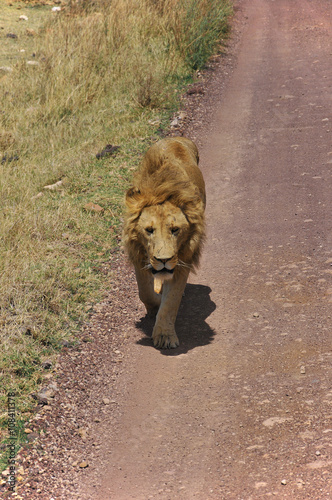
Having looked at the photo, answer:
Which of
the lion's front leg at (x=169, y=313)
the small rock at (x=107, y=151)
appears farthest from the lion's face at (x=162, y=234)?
the small rock at (x=107, y=151)

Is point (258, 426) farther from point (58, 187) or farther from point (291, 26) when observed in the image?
point (291, 26)

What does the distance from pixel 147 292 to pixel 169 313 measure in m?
0.36

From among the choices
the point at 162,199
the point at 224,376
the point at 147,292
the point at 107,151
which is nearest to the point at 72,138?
the point at 107,151

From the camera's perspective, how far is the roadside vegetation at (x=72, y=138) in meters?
4.96

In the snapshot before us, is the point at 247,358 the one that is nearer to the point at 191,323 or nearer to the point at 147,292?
the point at 191,323

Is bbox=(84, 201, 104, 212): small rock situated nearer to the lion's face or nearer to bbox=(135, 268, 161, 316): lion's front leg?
bbox=(135, 268, 161, 316): lion's front leg

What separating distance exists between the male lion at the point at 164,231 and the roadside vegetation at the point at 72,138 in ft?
2.76

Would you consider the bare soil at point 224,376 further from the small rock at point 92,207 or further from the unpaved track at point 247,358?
the small rock at point 92,207

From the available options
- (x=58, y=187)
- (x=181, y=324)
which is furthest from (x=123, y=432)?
(x=58, y=187)

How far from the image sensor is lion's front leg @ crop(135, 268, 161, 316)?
15.8ft

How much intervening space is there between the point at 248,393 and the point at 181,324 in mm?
1199

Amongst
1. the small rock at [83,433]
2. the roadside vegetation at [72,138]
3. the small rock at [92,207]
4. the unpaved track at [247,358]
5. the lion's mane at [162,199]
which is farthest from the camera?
the small rock at [92,207]

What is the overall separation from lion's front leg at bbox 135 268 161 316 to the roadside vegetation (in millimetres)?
588

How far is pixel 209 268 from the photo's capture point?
603 cm
